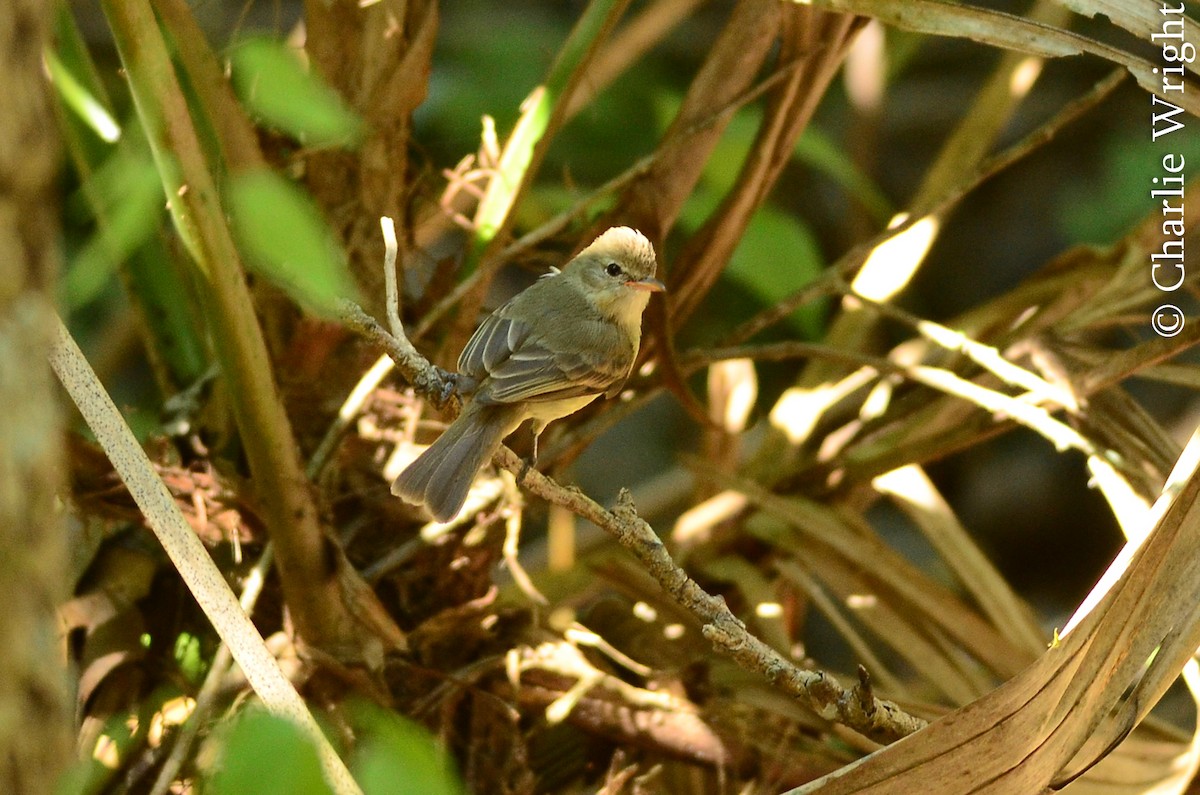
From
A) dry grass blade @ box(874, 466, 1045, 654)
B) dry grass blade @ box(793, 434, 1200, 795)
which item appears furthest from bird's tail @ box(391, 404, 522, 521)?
dry grass blade @ box(874, 466, 1045, 654)

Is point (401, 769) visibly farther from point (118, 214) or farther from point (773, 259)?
point (773, 259)

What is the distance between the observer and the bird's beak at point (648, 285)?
256 centimetres

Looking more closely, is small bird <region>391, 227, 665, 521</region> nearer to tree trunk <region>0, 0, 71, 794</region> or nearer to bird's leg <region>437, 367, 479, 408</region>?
bird's leg <region>437, 367, 479, 408</region>

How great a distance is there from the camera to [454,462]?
2.12 meters

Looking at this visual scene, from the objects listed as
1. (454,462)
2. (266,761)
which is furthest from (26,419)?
(454,462)

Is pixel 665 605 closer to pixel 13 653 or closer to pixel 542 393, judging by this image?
pixel 542 393

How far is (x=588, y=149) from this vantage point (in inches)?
153

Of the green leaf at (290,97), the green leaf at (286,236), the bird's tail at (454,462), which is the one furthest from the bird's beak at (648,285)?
the green leaf at (286,236)

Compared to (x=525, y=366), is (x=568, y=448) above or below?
below

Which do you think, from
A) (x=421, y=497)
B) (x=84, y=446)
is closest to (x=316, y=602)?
(x=421, y=497)

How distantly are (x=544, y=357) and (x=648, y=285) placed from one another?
1.09 feet

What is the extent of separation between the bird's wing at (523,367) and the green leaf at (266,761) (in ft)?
5.12

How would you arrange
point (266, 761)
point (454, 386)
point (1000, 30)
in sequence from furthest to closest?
point (454, 386), point (1000, 30), point (266, 761)

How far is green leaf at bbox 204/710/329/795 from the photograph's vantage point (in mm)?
617
